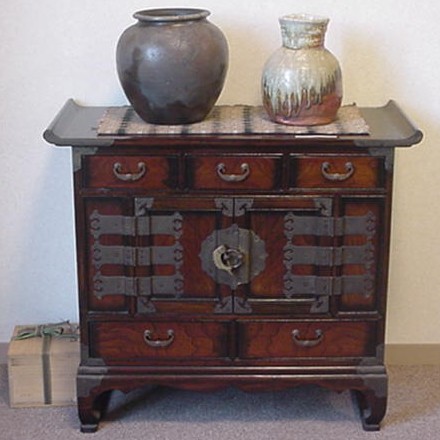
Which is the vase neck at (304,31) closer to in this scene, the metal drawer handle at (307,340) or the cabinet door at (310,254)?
the cabinet door at (310,254)

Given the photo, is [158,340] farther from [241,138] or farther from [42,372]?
[241,138]

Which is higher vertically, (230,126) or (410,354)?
(230,126)

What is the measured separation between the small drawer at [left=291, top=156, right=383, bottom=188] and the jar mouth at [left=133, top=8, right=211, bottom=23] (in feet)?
1.48

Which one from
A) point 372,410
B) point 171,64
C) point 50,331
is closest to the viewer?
point 171,64

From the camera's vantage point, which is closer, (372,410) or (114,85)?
(372,410)

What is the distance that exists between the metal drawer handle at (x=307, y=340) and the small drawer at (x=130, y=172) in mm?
528

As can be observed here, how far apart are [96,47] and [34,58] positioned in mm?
182

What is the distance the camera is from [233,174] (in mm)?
2576

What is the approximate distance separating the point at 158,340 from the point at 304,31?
0.91 m

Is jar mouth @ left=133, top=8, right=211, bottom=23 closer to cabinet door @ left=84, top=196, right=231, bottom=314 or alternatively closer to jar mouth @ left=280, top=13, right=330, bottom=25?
jar mouth @ left=280, top=13, right=330, bottom=25

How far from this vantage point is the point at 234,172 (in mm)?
2576

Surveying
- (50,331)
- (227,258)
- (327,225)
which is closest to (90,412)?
(50,331)

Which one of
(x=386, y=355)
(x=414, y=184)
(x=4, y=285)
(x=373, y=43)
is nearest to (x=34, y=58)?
(x=4, y=285)

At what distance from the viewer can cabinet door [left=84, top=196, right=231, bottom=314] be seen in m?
2.60
